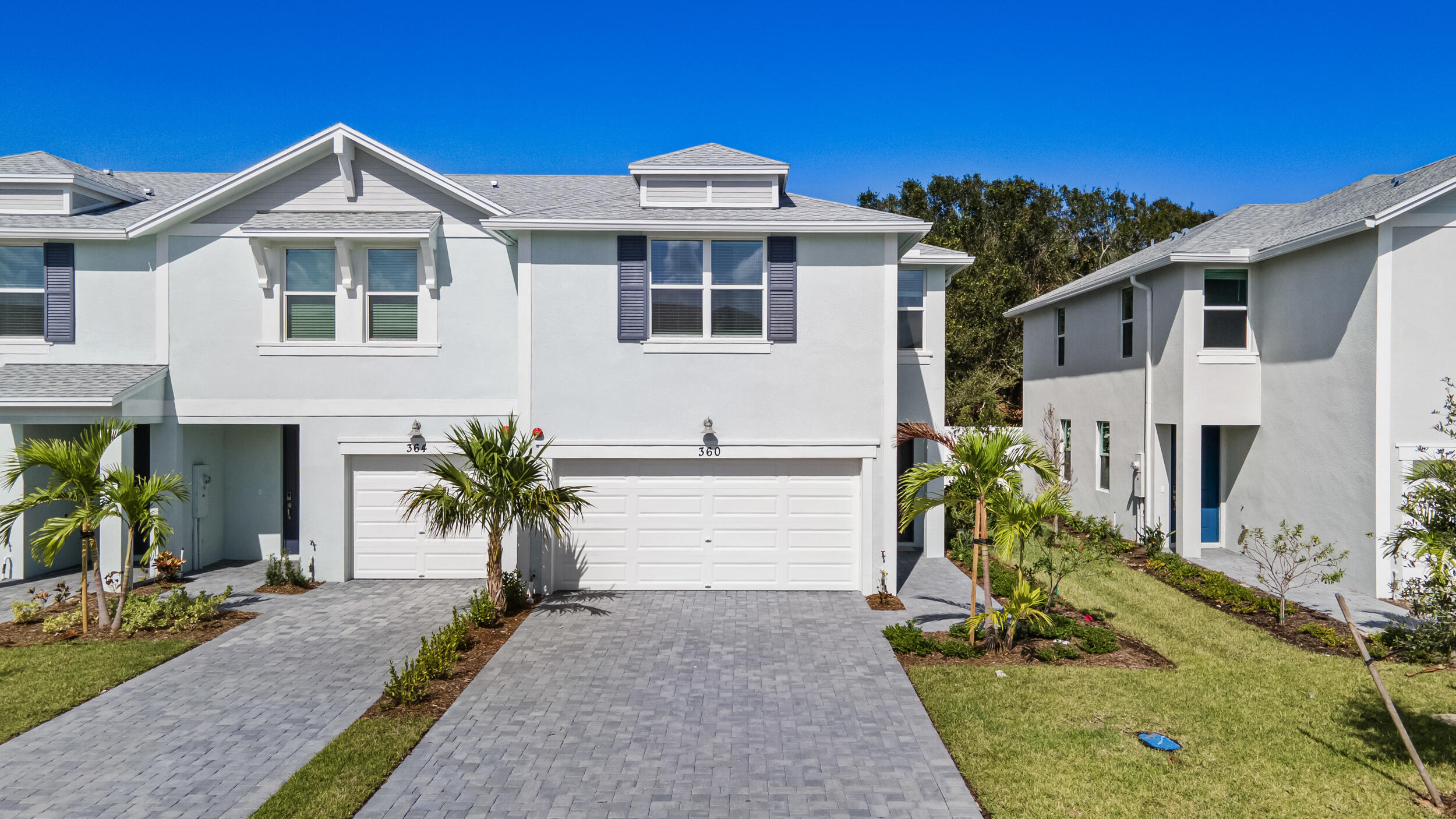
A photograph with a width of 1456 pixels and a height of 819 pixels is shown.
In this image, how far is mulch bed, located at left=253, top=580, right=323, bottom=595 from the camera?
489 inches

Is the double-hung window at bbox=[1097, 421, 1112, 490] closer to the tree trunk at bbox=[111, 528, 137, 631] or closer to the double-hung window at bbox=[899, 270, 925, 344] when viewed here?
the double-hung window at bbox=[899, 270, 925, 344]

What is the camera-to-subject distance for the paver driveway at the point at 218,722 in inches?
241

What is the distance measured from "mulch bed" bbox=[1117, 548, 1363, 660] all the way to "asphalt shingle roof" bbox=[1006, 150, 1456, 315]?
6.03 meters

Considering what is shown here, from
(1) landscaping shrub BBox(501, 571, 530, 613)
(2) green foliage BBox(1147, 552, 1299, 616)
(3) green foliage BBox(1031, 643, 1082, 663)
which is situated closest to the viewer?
(3) green foliage BBox(1031, 643, 1082, 663)

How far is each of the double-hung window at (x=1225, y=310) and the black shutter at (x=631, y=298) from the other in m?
10.9

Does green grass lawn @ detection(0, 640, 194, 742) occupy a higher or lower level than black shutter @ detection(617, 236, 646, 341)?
lower

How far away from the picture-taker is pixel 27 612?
10766 mm

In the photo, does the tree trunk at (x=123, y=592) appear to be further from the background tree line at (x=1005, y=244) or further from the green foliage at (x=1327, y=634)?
the background tree line at (x=1005, y=244)

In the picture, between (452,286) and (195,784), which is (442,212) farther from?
(195,784)

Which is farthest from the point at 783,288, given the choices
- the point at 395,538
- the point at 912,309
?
the point at 395,538

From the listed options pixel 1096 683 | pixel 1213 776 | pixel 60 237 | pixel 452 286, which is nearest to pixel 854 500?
pixel 1096 683

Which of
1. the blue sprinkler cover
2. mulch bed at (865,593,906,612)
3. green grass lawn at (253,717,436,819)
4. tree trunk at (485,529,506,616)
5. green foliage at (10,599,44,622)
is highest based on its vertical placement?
tree trunk at (485,529,506,616)

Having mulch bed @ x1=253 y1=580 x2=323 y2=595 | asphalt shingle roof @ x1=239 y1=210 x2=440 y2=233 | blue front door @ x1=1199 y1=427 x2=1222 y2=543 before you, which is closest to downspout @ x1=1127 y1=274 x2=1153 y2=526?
blue front door @ x1=1199 y1=427 x2=1222 y2=543

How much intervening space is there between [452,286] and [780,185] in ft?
18.8
